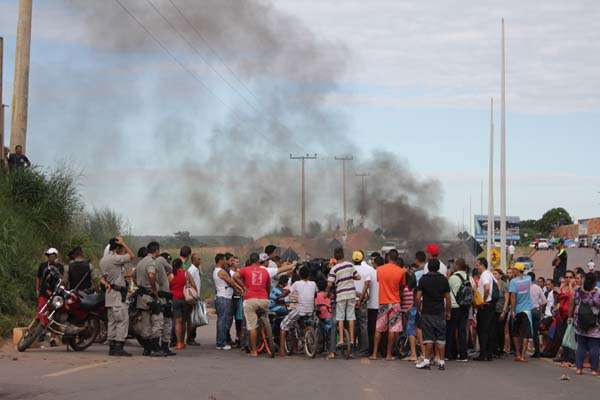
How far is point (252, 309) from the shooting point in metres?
16.1

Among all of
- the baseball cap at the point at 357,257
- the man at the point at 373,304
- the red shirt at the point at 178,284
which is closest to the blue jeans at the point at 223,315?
the red shirt at the point at 178,284

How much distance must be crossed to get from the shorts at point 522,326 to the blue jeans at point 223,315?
5499 millimetres

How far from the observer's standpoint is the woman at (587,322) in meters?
14.8

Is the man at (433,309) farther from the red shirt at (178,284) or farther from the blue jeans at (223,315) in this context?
the red shirt at (178,284)

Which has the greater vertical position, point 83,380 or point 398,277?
point 398,277

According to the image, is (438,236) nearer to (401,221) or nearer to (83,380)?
(401,221)

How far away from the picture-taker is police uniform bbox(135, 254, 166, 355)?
49.7 ft

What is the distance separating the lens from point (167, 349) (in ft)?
51.6

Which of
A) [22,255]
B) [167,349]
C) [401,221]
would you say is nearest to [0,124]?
[22,255]

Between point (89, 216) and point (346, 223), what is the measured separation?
38306 mm

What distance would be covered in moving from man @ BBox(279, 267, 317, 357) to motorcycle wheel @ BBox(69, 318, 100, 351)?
10.8 feet

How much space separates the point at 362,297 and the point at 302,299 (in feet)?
3.66

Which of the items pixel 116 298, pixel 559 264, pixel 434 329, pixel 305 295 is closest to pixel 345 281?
pixel 305 295

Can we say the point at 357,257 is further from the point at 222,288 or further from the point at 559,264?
the point at 559,264
